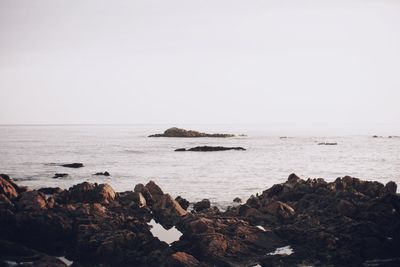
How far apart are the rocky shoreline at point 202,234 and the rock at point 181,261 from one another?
4 cm

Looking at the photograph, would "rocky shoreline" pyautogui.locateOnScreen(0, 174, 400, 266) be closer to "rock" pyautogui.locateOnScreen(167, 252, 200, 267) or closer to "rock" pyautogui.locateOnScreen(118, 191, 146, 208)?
"rock" pyautogui.locateOnScreen(167, 252, 200, 267)

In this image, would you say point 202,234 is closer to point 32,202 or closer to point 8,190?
point 32,202

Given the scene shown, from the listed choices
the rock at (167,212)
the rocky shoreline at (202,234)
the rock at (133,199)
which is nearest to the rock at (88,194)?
the rocky shoreline at (202,234)

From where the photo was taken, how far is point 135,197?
28.4 m

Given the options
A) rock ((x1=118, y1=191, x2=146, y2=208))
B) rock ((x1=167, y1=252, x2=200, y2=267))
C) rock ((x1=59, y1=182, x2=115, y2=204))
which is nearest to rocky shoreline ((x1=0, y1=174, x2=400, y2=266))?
rock ((x1=167, y1=252, x2=200, y2=267))

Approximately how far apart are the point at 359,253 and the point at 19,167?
4995 cm

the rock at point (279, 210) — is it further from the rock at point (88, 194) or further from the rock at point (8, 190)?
the rock at point (8, 190)

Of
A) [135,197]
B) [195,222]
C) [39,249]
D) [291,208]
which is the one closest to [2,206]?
[39,249]

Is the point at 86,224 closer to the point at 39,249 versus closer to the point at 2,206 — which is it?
the point at 39,249

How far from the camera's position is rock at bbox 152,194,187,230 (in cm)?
2511

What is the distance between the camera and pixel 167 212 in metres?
26.2

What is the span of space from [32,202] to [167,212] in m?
7.85

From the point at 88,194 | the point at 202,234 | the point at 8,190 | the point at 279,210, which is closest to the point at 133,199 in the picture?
the point at 88,194

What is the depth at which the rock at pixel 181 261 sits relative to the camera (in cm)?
1701
